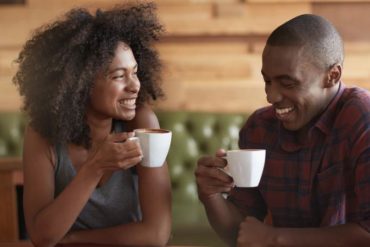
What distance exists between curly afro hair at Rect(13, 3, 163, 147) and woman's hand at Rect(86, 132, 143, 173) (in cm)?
25

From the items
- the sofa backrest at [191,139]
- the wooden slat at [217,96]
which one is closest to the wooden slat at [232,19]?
the wooden slat at [217,96]

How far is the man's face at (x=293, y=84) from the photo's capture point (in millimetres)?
1494

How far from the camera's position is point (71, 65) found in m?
1.67

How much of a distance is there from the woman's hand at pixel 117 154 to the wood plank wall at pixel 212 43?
1782mm

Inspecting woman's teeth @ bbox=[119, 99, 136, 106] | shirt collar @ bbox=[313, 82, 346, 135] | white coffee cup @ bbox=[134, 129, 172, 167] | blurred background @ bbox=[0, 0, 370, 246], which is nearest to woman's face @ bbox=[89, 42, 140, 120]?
woman's teeth @ bbox=[119, 99, 136, 106]

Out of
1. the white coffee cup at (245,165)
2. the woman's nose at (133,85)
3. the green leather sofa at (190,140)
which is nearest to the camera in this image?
the white coffee cup at (245,165)

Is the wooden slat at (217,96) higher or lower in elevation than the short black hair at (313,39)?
lower

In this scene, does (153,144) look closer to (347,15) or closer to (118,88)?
(118,88)

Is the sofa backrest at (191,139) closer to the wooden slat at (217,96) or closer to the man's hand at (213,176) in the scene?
the wooden slat at (217,96)

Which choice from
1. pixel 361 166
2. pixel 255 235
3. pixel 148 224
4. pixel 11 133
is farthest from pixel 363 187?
pixel 11 133

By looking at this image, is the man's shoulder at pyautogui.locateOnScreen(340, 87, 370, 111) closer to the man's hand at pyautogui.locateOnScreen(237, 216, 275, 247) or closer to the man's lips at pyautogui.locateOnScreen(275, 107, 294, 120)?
the man's lips at pyautogui.locateOnScreen(275, 107, 294, 120)

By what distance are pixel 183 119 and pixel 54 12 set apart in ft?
3.05

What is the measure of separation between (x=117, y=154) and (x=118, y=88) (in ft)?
0.90

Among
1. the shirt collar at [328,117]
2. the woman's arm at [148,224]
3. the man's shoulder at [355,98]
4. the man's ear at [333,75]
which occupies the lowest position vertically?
the woman's arm at [148,224]
